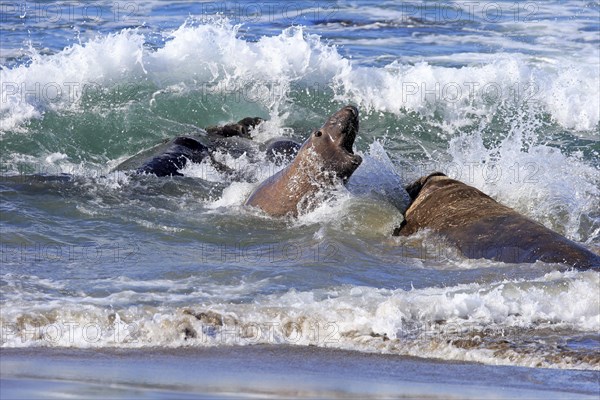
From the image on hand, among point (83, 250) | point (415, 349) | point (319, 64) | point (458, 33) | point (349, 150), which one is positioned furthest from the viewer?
point (458, 33)

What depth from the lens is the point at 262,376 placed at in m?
5.48

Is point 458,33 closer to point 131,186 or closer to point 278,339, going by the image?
point 131,186

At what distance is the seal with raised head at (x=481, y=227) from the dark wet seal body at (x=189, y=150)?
8.85 feet

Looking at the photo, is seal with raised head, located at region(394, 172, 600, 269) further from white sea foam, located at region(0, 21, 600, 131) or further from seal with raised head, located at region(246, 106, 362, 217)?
white sea foam, located at region(0, 21, 600, 131)

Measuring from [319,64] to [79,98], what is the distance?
390cm

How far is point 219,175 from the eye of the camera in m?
11.5

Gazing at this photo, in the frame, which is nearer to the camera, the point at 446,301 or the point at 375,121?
the point at 446,301

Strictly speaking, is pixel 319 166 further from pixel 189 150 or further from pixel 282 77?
pixel 282 77

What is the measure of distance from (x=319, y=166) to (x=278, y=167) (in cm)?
188

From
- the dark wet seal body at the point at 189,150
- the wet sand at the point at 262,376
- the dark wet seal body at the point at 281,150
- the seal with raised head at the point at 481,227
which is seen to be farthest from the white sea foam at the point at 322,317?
the dark wet seal body at the point at 281,150

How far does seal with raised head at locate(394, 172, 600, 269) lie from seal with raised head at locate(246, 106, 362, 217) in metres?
0.74

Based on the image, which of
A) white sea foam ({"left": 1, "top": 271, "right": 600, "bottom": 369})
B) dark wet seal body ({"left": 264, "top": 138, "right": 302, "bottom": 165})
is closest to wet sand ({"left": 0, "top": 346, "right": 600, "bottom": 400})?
white sea foam ({"left": 1, "top": 271, "right": 600, "bottom": 369})

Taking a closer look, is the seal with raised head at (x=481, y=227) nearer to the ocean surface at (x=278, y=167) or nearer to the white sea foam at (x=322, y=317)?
the ocean surface at (x=278, y=167)

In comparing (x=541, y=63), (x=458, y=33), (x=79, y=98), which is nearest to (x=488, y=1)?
(x=458, y=33)
